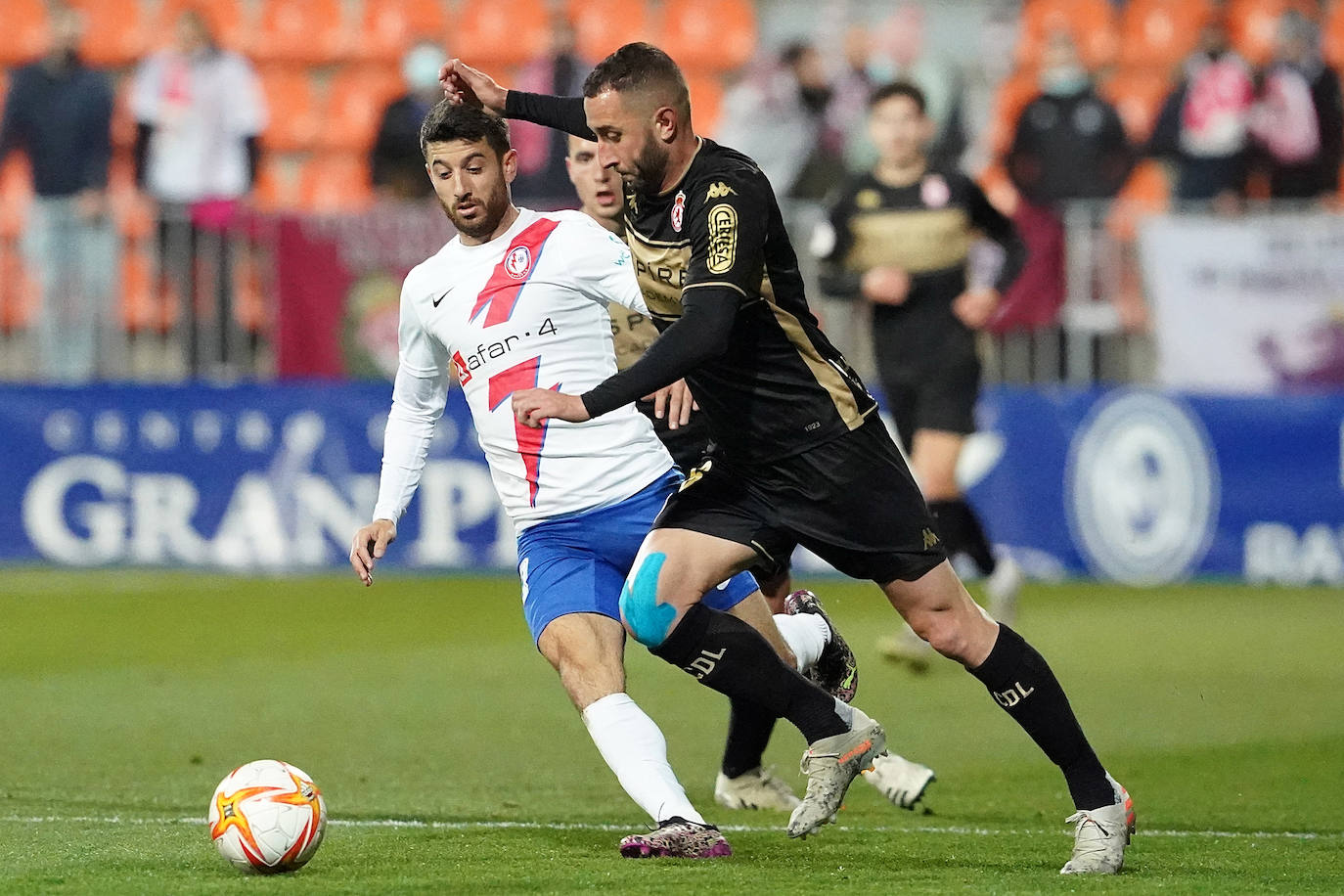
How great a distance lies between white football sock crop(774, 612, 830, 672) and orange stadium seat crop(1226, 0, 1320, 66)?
40.4 feet

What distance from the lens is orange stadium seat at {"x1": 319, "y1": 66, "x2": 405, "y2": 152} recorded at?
733 inches

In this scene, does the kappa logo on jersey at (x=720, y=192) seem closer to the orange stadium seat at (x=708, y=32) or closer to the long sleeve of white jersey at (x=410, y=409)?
the long sleeve of white jersey at (x=410, y=409)

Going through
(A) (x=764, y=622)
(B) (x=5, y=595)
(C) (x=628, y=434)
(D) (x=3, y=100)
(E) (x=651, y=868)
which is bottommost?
(B) (x=5, y=595)

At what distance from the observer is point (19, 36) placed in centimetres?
1800

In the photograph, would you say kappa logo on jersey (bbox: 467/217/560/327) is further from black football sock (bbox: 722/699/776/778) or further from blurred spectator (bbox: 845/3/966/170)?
blurred spectator (bbox: 845/3/966/170)

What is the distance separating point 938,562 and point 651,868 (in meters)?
1.11

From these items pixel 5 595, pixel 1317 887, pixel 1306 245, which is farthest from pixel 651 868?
pixel 1306 245

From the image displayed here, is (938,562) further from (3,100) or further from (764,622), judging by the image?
(3,100)

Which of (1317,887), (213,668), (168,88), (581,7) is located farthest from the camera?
(581,7)

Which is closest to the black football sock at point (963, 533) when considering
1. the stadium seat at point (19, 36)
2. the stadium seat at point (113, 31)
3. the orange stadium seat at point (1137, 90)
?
the orange stadium seat at point (1137, 90)

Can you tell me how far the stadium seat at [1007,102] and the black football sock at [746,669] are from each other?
443 inches

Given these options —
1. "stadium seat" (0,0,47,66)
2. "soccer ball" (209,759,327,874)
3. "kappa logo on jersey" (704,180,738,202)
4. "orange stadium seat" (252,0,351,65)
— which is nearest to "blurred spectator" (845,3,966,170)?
"orange stadium seat" (252,0,351,65)

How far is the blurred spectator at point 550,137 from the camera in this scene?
573 inches

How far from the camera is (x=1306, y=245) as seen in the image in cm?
1393
